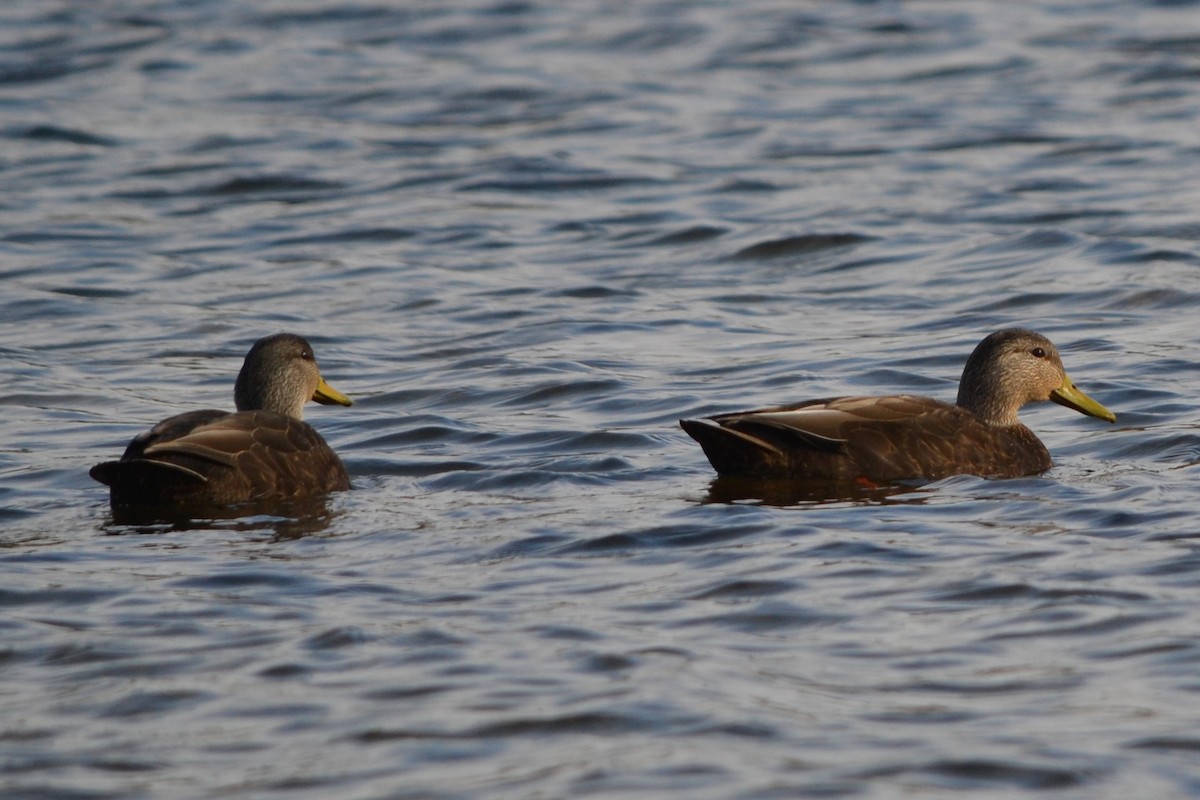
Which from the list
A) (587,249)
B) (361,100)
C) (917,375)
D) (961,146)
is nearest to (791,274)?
(587,249)

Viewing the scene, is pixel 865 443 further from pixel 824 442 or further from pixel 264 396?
pixel 264 396

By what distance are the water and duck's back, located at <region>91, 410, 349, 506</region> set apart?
25 centimetres

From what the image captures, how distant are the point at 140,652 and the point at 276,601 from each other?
0.66 metres

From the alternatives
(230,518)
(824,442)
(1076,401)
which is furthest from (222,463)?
(1076,401)

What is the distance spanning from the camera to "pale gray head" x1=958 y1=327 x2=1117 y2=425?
394 inches

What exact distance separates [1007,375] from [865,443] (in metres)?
1.28

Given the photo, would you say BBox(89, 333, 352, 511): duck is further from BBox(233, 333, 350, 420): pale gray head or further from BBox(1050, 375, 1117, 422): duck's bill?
BBox(1050, 375, 1117, 422): duck's bill

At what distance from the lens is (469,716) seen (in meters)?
5.87

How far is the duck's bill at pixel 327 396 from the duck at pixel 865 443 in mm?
2123

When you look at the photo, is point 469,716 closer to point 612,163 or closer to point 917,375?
point 917,375

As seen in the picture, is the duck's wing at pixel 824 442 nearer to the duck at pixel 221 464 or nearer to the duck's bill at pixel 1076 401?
the duck's bill at pixel 1076 401

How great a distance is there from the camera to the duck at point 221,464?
8.52 meters

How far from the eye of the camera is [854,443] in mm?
9078

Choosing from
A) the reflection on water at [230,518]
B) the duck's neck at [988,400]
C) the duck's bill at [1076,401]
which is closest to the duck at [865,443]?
the duck's neck at [988,400]
